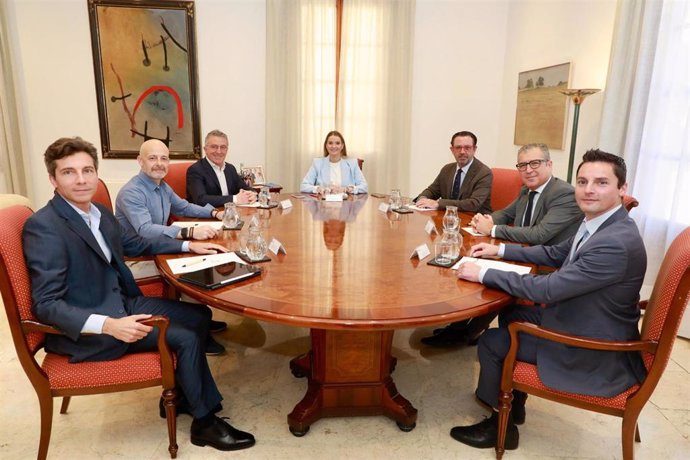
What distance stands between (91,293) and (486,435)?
5.35 feet

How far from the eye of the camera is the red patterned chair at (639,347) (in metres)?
1.39

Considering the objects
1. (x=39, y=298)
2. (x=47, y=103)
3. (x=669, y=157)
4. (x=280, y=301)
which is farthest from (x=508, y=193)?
(x=47, y=103)

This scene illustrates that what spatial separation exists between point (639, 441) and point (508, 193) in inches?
72.6

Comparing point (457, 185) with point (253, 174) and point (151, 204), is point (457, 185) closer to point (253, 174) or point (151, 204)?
point (253, 174)

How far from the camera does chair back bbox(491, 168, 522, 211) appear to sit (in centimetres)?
330

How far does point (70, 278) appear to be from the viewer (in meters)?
1.60

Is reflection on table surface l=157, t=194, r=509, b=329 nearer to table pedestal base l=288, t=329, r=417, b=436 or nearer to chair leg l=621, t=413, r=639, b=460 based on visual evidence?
table pedestal base l=288, t=329, r=417, b=436

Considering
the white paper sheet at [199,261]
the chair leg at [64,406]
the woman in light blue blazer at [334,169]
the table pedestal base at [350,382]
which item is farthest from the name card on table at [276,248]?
the woman in light blue blazer at [334,169]

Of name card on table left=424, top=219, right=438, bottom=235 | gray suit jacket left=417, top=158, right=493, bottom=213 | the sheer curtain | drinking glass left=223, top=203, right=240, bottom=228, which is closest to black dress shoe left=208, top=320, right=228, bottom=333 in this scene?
drinking glass left=223, top=203, right=240, bottom=228

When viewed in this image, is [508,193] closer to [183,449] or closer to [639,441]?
[639,441]

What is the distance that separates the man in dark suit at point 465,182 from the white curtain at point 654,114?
910 millimetres

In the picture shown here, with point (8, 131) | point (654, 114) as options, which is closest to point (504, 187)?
point (654, 114)

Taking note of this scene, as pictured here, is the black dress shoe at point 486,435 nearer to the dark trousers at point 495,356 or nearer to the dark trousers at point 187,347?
the dark trousers at point 495,356

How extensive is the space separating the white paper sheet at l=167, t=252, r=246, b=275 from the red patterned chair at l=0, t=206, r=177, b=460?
26 centimetres
